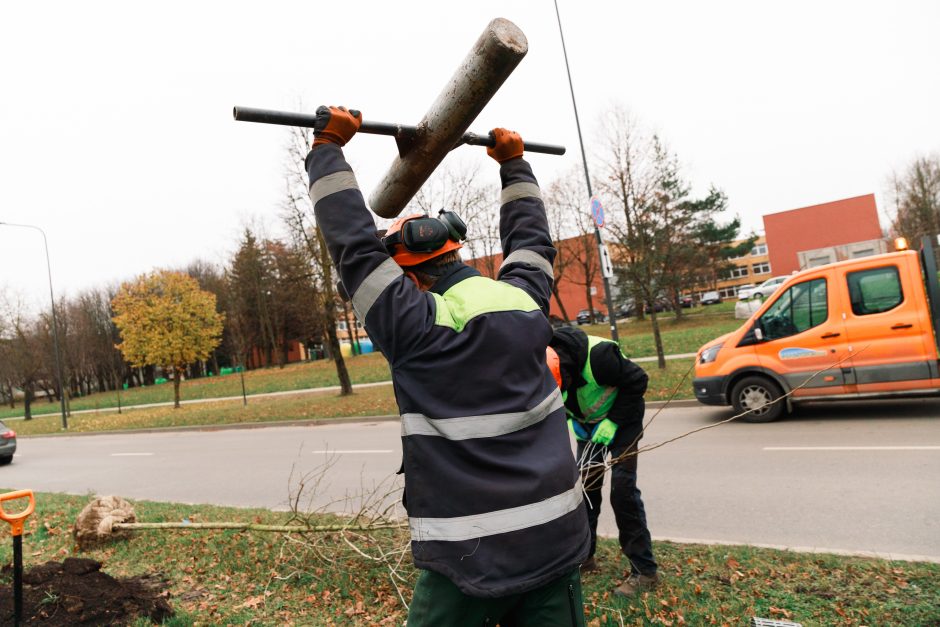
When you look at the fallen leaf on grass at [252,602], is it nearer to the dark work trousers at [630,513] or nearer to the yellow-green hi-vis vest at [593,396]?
the dark work trousers at [630,513]

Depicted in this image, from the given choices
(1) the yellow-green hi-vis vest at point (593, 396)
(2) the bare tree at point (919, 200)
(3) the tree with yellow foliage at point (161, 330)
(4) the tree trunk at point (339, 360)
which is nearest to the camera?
(1) the yellow-green hi-vis vest at point (593, 396)

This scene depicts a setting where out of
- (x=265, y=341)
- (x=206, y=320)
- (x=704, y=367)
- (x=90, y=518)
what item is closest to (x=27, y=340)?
(x=206, y=320)

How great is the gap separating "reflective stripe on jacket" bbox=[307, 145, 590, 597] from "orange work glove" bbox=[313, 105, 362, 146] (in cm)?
20

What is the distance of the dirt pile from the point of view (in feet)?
11.8

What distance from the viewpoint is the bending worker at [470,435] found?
163 cm

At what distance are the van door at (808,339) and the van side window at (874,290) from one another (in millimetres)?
233

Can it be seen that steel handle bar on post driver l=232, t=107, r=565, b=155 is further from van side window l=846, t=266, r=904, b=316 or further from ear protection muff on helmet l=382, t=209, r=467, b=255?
van side window l=846, t=266, r=904, b=316

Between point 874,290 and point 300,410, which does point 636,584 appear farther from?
point 300,410

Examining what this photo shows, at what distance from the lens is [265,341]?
51.6 meters

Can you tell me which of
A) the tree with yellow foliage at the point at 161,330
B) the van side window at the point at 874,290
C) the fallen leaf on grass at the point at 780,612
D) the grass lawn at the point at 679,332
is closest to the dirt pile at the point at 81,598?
the fallen leaf on grass at the point at 780,612

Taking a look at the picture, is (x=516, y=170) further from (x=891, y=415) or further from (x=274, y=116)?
(x=891, y=415)

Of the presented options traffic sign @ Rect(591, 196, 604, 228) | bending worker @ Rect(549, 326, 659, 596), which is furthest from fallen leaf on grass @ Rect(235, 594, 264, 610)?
traffic sign @ Rect(591, 196, 604, 228)

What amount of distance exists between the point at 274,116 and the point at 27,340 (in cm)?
4201

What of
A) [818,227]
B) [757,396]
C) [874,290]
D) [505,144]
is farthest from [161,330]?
[818,227]
